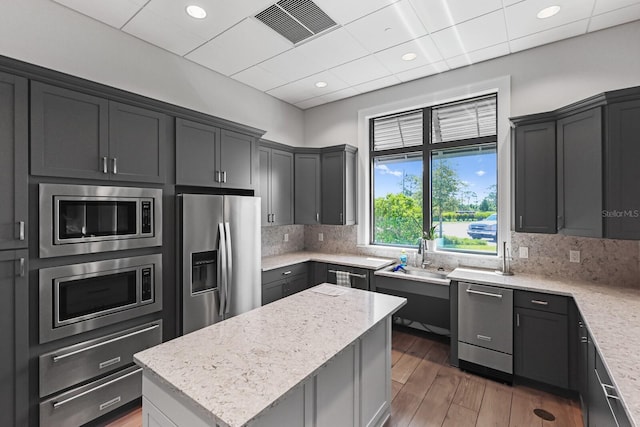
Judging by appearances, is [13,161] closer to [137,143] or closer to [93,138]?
[93,138]

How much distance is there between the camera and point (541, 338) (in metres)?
2.49

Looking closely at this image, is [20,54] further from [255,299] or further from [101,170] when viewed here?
[255,299]

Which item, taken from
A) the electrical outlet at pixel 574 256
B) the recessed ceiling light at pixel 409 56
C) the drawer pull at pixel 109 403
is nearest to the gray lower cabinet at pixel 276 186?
the recessed ceiling light at pixel 409 56

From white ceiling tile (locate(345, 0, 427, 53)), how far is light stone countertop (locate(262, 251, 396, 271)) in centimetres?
243

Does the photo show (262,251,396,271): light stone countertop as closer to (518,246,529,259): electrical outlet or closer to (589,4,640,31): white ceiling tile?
(518,246,529,259): electrical outlet

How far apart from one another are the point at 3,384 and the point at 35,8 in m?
2.66

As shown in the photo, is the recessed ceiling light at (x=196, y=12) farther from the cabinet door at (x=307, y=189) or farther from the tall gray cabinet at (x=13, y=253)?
the cabinet door at (x=307, y=189)

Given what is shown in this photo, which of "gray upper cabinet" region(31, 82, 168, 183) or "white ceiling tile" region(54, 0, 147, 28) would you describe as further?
"white ceiling tile" region(54, 0, 147, 28)

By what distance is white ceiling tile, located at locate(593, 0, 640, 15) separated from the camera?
236 centimetres

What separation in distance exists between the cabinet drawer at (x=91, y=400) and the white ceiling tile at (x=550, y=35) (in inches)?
180

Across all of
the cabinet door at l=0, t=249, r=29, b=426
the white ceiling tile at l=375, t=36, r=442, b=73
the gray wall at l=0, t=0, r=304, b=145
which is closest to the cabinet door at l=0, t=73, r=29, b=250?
the cabinet door at l=0, t=249, r=29, b=426

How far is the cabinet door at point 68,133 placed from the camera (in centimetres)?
187

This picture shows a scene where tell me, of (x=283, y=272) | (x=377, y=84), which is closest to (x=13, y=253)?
(x=283, y=272)

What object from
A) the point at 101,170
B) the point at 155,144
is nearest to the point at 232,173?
the point at 155,144
